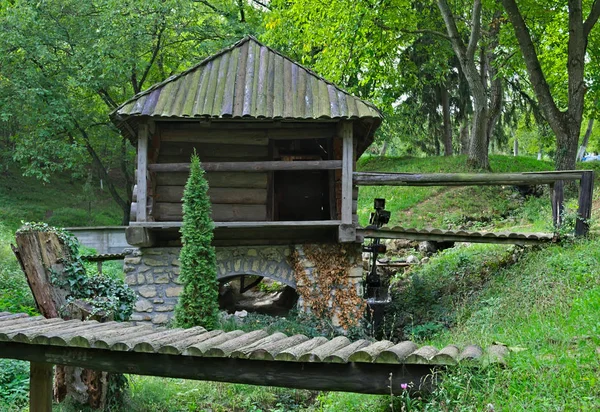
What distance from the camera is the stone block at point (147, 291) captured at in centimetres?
983

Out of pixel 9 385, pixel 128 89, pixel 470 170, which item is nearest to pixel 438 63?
pixel 470 170

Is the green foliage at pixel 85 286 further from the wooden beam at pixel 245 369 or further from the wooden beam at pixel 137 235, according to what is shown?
the wooden beam at pixel 137 235

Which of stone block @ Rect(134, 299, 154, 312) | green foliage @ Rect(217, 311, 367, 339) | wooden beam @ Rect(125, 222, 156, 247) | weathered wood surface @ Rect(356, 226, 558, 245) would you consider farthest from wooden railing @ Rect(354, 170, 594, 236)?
stone block @ Rect(134, 299, 154, 312)

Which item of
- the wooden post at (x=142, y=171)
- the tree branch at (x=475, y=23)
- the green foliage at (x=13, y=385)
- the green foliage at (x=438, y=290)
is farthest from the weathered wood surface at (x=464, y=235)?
the tree branch at (x=475, y=23)

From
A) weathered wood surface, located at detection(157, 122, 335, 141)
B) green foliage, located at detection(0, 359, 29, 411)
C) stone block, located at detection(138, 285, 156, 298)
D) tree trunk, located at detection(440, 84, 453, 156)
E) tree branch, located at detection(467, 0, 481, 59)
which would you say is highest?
tree branch, located at detection(467, 0, 481, 59)

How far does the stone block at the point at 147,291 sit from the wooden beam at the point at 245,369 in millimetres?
4726

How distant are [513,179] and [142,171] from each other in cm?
599

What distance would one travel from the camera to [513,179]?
367 inches

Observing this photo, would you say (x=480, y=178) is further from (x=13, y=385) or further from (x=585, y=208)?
(x=13, y=385)

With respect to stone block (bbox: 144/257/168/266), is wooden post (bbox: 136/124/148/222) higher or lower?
higher

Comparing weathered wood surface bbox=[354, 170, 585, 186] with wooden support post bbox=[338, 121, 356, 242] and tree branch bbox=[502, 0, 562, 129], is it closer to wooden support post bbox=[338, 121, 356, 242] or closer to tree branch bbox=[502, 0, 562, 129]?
wooden support post bbox=[338, 121, 356, 242]

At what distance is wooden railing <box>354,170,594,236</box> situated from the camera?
918cm

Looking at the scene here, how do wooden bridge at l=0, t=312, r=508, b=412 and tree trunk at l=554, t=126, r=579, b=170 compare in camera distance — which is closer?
wooden bridge at l=0, t=312, r=508, b=412

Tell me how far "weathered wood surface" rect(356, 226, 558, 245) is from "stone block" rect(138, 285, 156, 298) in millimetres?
3662
